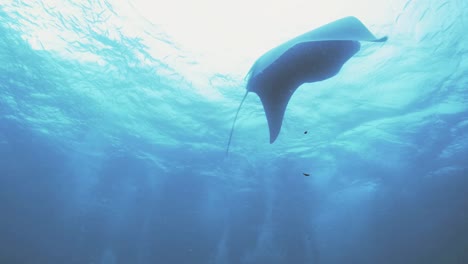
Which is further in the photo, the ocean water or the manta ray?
the ocean water

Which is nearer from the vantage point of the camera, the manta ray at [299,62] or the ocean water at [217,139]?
the manta ray at [299,62]

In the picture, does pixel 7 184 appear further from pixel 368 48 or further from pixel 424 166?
pixel 424 166

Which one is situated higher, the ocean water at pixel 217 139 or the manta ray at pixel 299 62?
the manta ray at pixel 299 62

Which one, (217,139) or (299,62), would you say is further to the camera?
(217,139)

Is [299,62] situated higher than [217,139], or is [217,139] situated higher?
[299,62]

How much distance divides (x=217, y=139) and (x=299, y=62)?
1490 cm

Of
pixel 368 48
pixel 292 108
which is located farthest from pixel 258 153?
pixel 368 48

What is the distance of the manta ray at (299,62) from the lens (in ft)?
14.9

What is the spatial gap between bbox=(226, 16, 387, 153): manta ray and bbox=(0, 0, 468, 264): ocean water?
5.51m

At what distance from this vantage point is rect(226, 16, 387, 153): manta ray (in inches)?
179

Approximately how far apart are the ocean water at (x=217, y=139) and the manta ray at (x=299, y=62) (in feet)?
18.1

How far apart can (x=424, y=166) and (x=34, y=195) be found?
121ft

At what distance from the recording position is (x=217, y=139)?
19.8 m

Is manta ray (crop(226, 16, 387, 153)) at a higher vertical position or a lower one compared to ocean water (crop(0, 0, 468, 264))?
higher
